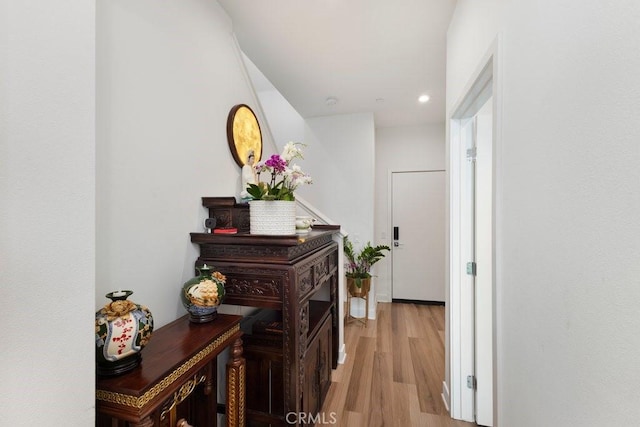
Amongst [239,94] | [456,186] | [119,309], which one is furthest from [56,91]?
[456,186]

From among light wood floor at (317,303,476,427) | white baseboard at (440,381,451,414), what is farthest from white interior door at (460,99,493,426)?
light wood floor at (317,303,476,427)

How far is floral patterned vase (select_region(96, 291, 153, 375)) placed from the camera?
78cm

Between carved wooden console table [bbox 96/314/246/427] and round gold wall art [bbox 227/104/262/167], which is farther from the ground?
round gold wall art [bbox 227/104/262/167]

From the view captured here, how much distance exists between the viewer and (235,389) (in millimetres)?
1218

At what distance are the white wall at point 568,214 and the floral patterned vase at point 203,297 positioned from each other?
1.22 metres

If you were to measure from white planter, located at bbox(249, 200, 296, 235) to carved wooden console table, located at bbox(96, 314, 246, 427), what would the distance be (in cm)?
48

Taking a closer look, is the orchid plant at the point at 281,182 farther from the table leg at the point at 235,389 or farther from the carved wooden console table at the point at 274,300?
the table leg at the point at 235,389

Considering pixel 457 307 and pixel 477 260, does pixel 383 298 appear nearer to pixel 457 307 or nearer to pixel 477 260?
pixel 457 307

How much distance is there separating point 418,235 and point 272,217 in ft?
10.6

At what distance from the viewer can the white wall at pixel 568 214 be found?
513 millimetres

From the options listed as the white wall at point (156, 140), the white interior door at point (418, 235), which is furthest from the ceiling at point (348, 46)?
the white interior door at point (418, 235)

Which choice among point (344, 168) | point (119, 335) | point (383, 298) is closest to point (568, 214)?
point (119, 335)

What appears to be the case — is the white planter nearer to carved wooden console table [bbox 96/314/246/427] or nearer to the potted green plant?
carved wooden console table [bbox 96/314/246/427]

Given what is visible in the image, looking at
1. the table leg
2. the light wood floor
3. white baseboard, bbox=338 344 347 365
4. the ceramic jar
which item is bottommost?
the light wood floor
